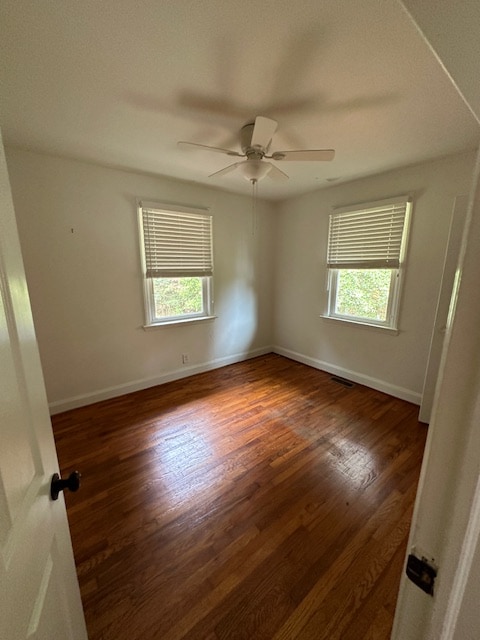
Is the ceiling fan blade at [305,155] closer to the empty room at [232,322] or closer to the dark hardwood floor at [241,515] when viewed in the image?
the empty room at [232,322]

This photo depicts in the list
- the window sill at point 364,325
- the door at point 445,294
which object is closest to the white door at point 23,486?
the door at point 445,294

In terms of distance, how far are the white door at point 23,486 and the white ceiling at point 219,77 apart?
3.52 ft

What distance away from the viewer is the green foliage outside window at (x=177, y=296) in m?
3.11

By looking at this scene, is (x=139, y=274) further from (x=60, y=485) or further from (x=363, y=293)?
(x=363, y=293)

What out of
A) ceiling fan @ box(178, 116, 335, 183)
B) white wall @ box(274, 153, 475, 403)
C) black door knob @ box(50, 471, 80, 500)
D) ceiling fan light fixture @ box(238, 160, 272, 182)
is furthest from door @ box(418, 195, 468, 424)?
black door knob @ box(50, 471, 80, 500)

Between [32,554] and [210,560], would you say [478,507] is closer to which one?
[32,554]

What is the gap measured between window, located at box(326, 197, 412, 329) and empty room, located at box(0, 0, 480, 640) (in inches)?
1.0

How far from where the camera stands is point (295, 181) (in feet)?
9.83

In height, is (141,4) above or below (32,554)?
above

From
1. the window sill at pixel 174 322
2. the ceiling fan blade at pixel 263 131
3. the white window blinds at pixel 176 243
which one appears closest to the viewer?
the ceiling fan blade at pixel 263 131

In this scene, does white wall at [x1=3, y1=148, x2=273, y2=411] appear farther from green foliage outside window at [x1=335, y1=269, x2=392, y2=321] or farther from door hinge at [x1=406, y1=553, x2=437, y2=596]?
door hinge at [x1=406, y1=553, x2=437, y2=596]

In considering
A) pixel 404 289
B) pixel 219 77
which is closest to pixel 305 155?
pixel 219 77

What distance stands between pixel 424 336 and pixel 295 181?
2.23 metres

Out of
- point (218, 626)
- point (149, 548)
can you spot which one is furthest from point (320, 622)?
point (149, 548)
